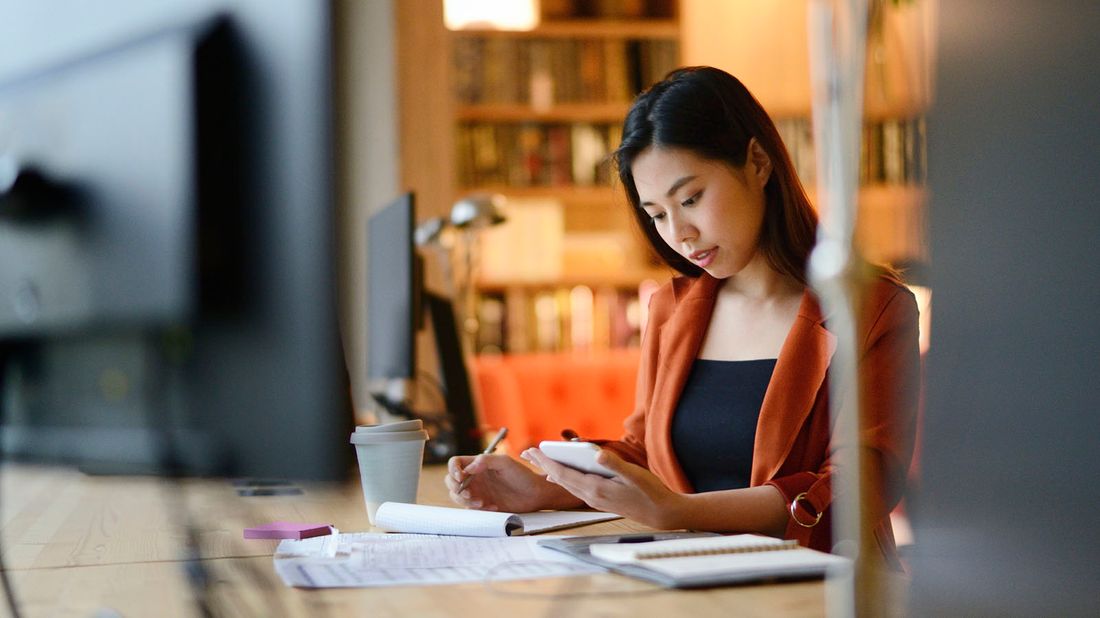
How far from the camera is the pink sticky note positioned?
128cm

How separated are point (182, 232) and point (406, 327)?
1.58 metres

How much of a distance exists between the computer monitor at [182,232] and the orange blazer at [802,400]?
2.25 ft

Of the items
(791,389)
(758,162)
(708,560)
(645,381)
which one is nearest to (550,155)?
(645,381)

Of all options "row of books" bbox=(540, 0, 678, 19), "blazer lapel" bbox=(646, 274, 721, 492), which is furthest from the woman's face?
"row of books" bbox=(540, 0, 678, 19)

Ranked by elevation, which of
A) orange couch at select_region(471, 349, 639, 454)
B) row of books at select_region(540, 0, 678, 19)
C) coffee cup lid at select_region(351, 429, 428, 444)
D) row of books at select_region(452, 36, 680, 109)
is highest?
row of books at select_region(540, 0, 678, 19)

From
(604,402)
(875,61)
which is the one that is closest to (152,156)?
(875,61)

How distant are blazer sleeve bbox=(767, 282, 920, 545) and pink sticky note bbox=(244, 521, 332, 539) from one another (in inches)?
21.9

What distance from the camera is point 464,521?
1.26 meters

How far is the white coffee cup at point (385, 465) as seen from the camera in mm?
1447

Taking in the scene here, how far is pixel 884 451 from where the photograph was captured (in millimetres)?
1356

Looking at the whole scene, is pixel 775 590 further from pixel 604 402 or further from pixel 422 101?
pixel 604 402

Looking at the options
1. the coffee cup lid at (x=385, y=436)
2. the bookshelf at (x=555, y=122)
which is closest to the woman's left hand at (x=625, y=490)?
the coffee cup lid at (x=385, y=436)

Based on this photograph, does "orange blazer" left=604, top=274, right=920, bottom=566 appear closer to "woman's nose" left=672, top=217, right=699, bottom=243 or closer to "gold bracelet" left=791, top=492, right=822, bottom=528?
"gold bracelet" left=791, top=492, right=822, bottom=528

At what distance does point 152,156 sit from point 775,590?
0.60 m
